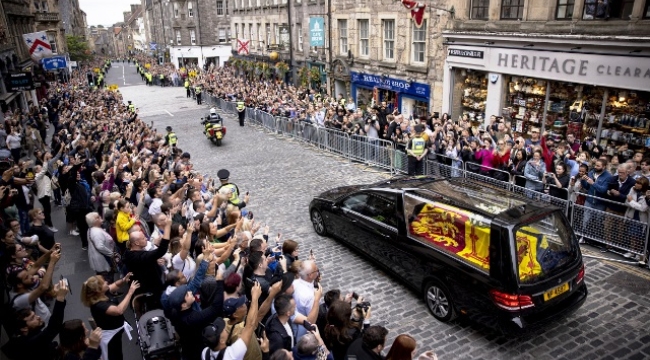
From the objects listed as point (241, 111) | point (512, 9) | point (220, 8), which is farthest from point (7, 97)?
point (220, 8)

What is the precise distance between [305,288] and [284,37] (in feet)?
101

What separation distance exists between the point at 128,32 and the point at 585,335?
143 meters

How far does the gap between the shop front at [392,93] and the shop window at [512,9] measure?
4.56 metres

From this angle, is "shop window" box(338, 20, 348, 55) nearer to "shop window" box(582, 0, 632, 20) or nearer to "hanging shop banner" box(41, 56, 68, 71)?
"shop window" box(582, 0, 632, 20)

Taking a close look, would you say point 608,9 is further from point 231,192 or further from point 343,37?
point 343,37

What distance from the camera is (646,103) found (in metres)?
11.3

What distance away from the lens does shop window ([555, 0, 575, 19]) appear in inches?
501

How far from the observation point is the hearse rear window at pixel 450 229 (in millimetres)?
5629

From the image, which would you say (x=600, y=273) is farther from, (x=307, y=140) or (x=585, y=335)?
(x=307, y=140)

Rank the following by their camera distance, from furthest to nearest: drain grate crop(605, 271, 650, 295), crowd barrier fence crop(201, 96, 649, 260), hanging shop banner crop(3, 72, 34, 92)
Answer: hanging shop banner crop(3, 72, 34, 92), crowd barrier fence crop(201, 96, 649, 260), drain grate crop(605, 271, 650, 295)

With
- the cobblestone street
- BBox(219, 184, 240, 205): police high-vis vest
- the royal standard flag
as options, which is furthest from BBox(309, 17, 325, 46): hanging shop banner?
the royal standard flag

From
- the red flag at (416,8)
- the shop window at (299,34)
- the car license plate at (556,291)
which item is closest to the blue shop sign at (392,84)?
the red flag at (416,8)

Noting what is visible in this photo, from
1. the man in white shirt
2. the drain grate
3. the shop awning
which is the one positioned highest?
the shop awning

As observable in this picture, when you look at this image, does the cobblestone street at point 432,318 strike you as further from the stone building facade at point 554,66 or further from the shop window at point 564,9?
the shop window at point 564,9
